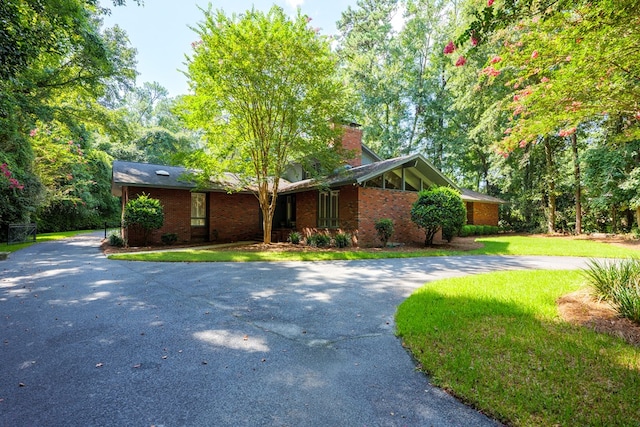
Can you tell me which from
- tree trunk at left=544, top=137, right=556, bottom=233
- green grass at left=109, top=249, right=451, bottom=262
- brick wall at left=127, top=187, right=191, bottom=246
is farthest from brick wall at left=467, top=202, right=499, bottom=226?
brick wall at left=127, top=187, right=191, bottom=246

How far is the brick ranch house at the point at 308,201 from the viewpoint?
1358 cm

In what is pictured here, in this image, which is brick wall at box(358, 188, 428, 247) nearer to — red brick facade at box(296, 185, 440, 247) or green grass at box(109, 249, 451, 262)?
red brick facade at box(296, 185, 440, 247)

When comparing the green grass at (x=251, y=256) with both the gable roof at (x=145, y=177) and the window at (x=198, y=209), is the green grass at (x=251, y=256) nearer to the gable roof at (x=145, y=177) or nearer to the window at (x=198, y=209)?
the gable roof at (x=145, y=177)

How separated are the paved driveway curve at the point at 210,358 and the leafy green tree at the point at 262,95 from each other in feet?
25.0

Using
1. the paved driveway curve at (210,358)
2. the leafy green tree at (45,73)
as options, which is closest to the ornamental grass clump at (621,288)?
the paved driveway curve at (210,358)

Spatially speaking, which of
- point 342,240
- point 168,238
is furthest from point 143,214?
point 342,240

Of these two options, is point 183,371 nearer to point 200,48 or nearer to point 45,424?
point 45,424

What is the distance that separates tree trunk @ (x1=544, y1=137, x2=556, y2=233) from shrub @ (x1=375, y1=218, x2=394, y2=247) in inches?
583

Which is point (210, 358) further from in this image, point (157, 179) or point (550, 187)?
point (550, 187)

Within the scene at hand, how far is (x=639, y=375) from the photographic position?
2.66 meters

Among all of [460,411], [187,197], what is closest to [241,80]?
[187,197]

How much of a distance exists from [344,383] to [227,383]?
1.02 metres

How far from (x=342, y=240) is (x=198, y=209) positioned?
27.0 feet

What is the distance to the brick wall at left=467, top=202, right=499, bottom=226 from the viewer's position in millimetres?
24031
